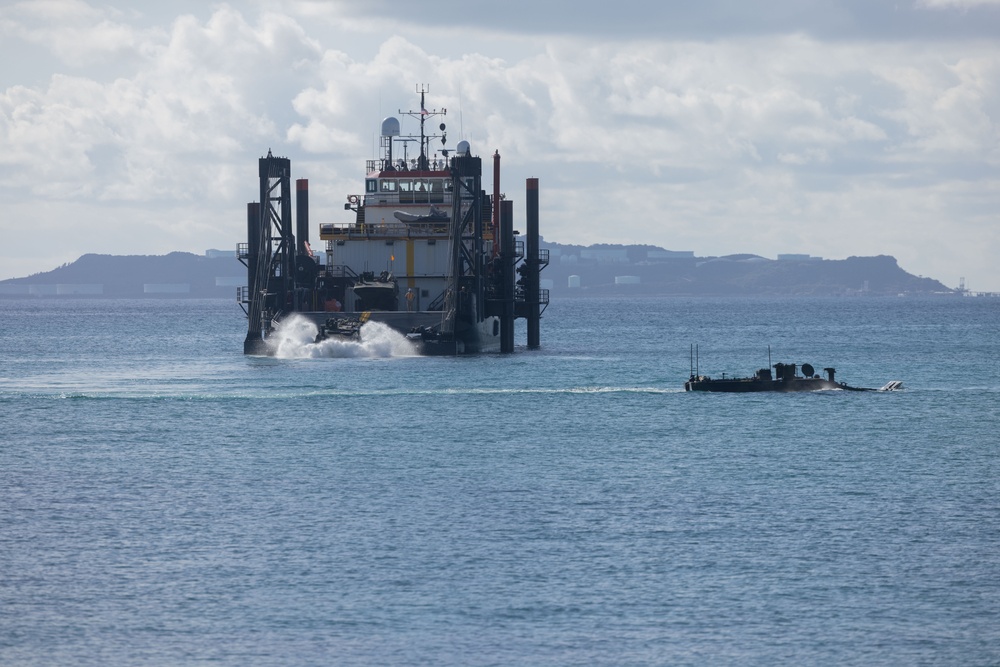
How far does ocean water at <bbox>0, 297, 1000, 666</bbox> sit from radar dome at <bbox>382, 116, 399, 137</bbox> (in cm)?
2954

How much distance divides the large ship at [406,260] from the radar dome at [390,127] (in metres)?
0.06

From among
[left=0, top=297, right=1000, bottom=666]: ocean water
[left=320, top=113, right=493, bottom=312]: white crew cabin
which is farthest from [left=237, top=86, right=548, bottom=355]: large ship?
[left=0, top=297, right=1000, bottom=666]: ocean water

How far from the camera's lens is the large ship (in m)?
75.8

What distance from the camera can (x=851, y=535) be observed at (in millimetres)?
30391

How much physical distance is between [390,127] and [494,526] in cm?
6069

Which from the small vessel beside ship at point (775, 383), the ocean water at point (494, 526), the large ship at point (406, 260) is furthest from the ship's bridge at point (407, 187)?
the small vessel beside ship at point (775, 383)

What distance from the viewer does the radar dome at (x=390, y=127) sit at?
89.6 m

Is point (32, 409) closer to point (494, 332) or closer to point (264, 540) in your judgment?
point (264, 540)

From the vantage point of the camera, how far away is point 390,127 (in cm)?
8969

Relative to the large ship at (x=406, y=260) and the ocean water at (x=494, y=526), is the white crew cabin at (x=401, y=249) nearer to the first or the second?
the large ship at (x=406, y=260)

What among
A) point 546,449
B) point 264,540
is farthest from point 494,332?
point 264,540

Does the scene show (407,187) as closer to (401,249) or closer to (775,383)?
(401,249)

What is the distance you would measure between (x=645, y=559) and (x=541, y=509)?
18.4 ft

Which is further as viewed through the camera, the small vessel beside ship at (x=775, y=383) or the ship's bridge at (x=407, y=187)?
the ship's bridge at (x=407, y=187)
